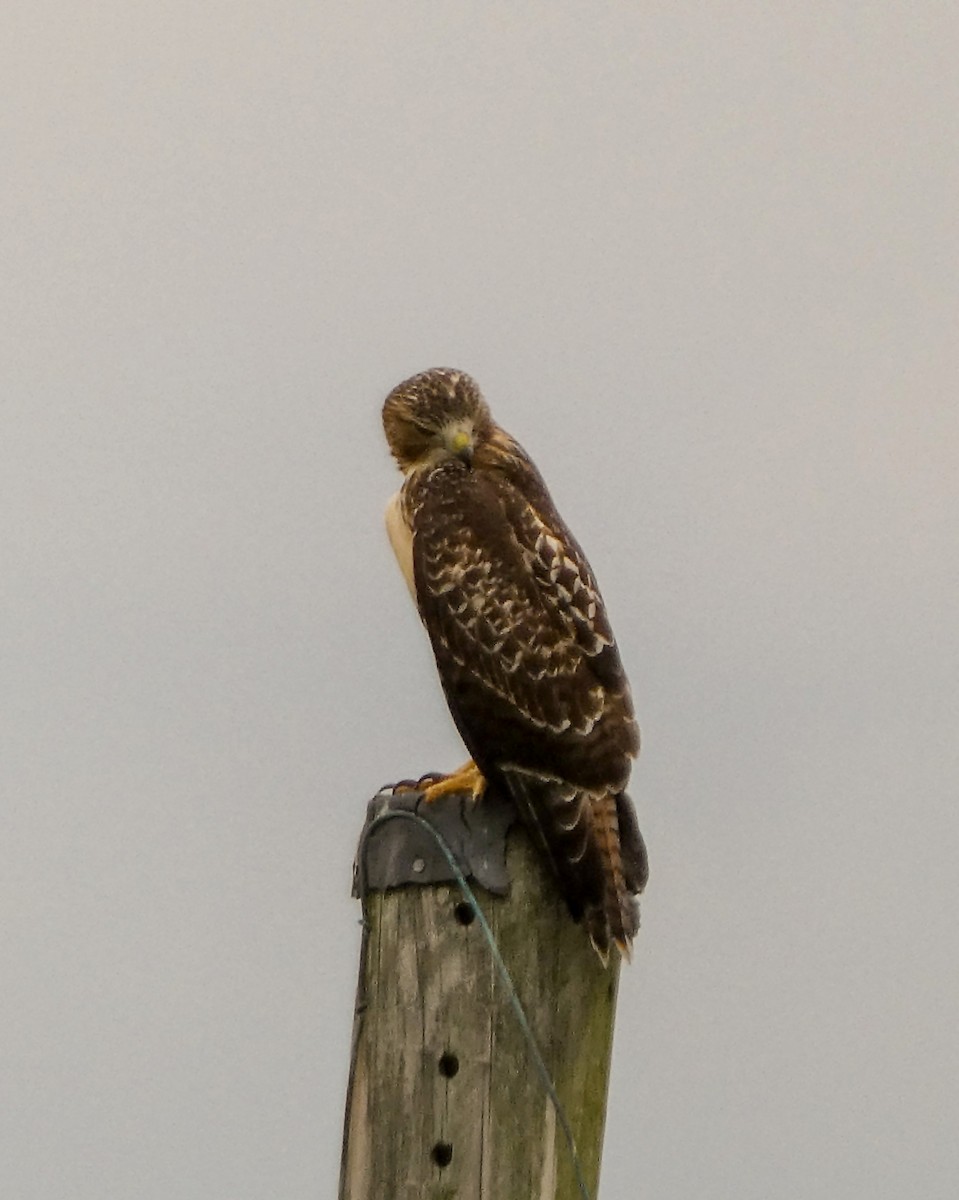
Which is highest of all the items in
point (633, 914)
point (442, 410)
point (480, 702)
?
point (442, 410)

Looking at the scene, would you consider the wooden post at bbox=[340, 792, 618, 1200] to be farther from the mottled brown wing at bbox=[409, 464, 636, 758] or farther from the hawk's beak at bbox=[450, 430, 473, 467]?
the hawk's beak at bbox=[450, 430, 473, 467]

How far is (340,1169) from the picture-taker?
16.4 ft

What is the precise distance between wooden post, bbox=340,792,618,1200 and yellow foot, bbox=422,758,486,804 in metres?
0.39

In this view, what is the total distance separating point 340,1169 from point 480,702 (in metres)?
1.76

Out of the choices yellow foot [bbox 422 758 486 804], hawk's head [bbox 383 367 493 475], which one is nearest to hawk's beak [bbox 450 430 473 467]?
hawk's head [bbox 383 367 493 475]

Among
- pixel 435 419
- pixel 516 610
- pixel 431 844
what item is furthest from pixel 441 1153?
pixel 435 419

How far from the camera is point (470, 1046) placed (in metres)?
4.83

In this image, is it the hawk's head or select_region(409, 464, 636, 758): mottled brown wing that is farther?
the hawk's head

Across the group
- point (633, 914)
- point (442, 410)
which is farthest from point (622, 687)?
point (442, 410)

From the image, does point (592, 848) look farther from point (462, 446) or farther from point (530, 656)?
point (462, 446)

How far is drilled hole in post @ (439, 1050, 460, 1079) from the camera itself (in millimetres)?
4848

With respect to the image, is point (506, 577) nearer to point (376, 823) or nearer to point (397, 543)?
point (397, 543)

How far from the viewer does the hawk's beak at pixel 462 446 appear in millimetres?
6973

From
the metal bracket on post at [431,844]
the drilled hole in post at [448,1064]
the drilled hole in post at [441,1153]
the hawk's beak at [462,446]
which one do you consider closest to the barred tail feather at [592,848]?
the metal bracket on post at [431,844]
